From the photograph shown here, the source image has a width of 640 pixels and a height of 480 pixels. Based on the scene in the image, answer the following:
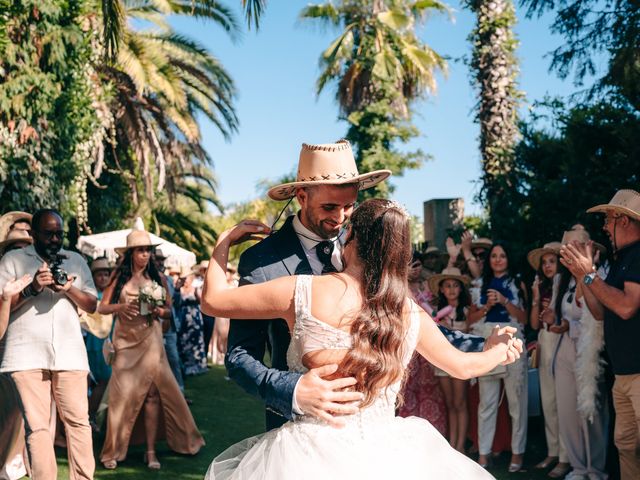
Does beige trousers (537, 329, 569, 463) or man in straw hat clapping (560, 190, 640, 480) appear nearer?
man in straw hat clapping (560, 190, 640, 480)

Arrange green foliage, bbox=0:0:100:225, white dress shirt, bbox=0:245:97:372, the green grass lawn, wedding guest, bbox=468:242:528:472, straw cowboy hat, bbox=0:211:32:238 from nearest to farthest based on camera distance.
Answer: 1. white dress shirt, bbox=0:245:97:372
2. the green grass lawn
3. straw cowboy hat, bbox=0:211:32:238
4. wedding guest, bbox=468:242:528:472
5. green foliage, bbox=0:0:100:225

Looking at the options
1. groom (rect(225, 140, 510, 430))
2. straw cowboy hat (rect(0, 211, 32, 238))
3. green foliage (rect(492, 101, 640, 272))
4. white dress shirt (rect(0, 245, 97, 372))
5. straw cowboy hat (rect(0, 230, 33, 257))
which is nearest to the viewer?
groom (rect(225, 140, 510, 430))

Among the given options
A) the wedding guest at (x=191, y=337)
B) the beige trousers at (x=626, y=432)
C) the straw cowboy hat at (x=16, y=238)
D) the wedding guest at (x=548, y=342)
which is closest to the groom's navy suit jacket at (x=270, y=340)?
the beige trousers at (x=626, y=432)

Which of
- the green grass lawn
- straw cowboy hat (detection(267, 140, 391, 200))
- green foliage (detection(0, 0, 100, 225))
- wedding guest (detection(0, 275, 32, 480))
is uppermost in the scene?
green foliage (detection(0, 0, 100, 225))

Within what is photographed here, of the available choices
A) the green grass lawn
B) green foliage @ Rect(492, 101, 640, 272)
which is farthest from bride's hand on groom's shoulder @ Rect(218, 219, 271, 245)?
green foliage @ Rect(492, 101, 640, 272)

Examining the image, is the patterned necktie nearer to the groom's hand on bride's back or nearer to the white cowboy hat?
the groom's hand on bride's back

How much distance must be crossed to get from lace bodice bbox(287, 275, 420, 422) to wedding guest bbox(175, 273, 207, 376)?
1045 cm

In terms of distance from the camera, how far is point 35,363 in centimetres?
507

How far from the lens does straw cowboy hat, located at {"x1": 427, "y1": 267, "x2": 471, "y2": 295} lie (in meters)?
7.45

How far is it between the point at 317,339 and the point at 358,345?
16 centimetres

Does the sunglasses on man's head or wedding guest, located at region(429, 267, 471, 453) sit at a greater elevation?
the sunglasses on man's head

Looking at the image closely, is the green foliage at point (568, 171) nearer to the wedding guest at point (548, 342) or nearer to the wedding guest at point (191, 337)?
the wedding guest at point (548, 342)

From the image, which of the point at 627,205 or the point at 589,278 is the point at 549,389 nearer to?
the point at 589,278

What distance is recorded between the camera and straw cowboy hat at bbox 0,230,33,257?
6.48 meters
